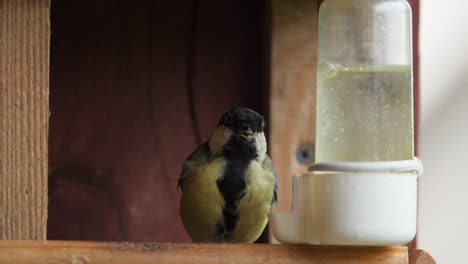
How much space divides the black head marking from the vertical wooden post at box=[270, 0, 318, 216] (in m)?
0.03

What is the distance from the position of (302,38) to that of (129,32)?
13.6 inches

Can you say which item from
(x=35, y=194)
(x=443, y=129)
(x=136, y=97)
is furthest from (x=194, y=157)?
(x=443, y=129)

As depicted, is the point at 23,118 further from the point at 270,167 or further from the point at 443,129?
the point at 443,129

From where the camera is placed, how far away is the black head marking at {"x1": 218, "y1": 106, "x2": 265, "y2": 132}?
207 cm

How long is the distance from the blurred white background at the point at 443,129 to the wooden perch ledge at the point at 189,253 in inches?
44.8

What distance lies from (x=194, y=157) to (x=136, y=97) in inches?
7.2

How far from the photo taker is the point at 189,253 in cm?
151

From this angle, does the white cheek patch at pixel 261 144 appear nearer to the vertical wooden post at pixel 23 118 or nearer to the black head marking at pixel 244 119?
the black head marking at pixel 244 119

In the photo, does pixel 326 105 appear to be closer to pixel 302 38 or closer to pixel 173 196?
pixel 302 38

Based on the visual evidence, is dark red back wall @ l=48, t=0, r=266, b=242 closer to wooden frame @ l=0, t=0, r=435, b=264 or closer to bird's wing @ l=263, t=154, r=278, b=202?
bird's wing @ l=263, t=154, r=278, b=202

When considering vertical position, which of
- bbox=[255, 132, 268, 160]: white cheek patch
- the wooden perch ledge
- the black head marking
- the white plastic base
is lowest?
the wooden perch ledge

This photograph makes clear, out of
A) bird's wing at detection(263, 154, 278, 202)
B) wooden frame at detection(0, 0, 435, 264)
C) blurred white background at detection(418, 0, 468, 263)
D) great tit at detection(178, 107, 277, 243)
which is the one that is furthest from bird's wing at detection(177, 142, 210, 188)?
blurred white background at detection(418, 0, 468, 263)

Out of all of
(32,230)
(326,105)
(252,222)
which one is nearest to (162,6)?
(252,222)

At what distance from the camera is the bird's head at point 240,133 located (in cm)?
207
